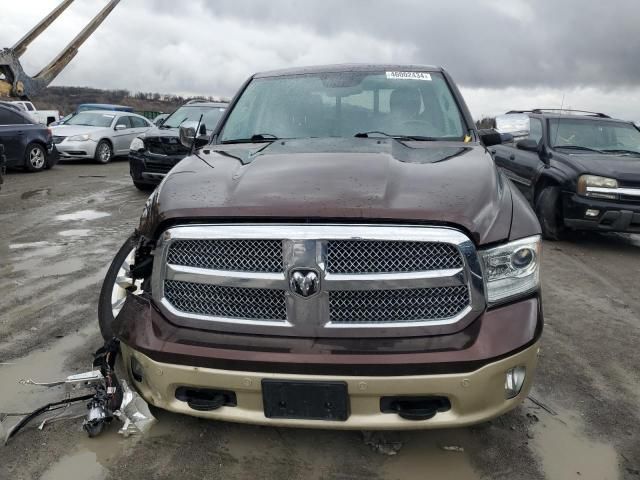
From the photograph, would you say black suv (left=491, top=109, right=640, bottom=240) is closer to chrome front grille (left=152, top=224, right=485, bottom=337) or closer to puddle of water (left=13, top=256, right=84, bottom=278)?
chrome front grille (left=152, top=224, right=485, bottom=337)

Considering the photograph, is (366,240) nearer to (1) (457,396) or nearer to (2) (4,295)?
(1) (457,396)

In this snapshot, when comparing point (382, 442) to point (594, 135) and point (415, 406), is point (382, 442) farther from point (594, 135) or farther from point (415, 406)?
point (594, 135)

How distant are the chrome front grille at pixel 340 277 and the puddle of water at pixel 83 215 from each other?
648 centimetres

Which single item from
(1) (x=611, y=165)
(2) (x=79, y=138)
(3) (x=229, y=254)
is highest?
(3) (x=229, y=254)

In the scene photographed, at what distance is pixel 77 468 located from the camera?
8.16 feet

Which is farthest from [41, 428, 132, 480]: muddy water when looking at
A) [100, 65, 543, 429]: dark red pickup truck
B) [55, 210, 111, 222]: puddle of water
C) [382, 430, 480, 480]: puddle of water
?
Result: [55, 210, 111, 222]: puddle of water

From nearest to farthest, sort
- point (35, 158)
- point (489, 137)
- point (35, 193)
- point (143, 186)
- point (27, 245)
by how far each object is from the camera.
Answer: point (489, 137) → point (27, 245) → point (35, 193) → point (143, 186) → point (35, 158)

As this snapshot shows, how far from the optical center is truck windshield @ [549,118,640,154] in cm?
793

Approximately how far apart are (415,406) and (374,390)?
22 cm

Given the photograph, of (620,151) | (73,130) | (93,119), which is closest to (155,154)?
(620,151)

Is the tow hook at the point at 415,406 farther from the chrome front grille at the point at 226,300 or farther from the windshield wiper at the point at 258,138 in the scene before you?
the windshield wiper at the point at 258,138

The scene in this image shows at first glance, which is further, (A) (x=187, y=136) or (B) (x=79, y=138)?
(B) (x=79, y=138)

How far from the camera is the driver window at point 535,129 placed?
8.32m

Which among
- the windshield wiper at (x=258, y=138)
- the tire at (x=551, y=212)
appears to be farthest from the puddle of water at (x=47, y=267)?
the tire at (x=551, y=212)
